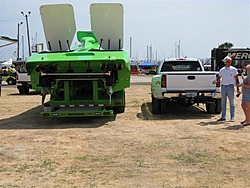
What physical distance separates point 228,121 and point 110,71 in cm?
333

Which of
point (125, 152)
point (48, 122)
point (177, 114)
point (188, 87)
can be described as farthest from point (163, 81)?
point (125, 152)

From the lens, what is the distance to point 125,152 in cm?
634

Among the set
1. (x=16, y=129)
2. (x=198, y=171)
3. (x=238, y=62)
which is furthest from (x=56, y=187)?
(x=238, y=62)

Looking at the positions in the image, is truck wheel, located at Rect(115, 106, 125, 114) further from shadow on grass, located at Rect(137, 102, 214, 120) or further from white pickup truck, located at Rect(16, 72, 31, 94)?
white pickup truck, located at Rect(16, 72, 31, 94)

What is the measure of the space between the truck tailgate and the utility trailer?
1274mm

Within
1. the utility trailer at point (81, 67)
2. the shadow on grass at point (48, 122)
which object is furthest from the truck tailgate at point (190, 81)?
the shadow on grass at point (48, 122)

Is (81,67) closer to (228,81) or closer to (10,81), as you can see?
(228,81)

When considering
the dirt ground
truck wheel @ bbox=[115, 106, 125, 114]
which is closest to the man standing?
the dirt ground

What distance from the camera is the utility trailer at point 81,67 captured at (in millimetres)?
9227

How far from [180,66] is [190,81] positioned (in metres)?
Answer: 2.41

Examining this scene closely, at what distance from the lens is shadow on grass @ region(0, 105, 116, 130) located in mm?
9133

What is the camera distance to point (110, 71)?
30.3ft

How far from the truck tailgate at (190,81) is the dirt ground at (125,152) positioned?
33.6 inches

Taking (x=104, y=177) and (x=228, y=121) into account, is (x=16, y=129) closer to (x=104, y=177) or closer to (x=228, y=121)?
(x=104, y=177)
